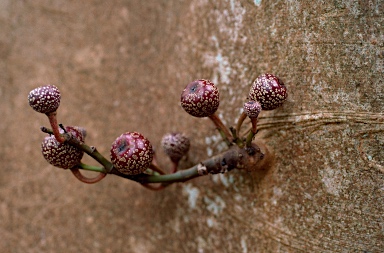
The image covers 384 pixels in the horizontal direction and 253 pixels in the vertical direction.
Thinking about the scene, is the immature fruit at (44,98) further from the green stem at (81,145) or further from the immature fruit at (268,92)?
the immature fruit at (268,92)

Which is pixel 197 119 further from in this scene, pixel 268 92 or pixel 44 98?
pixel 44 98

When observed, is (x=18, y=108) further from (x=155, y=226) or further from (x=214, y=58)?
(x=214, y=58)

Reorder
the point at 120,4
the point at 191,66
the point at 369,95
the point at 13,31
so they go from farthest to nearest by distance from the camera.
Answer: the point at 13,31
the point at 120,4
the point at 191,66
the point at 369,95

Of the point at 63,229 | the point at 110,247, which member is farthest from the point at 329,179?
the point at 63,229

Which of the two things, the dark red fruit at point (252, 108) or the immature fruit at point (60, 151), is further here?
the immature fruit at point (60, 151)

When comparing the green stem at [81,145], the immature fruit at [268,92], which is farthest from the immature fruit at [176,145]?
the immature fruit at [268,92]

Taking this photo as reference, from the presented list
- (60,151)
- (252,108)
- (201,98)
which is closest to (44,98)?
(60,151)
